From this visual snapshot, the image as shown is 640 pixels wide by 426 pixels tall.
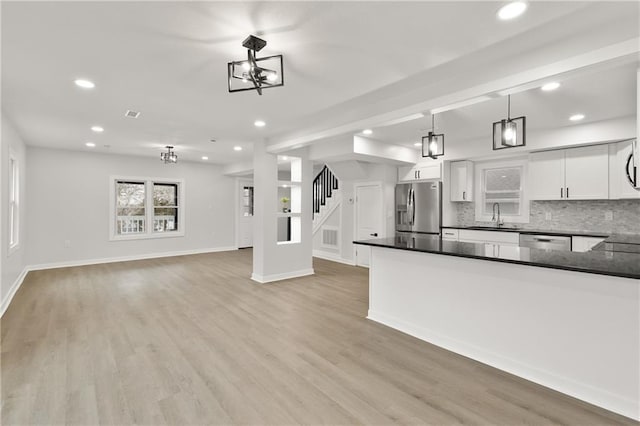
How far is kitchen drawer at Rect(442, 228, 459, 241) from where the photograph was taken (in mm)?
5918

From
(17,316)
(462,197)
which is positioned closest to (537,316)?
(462,197)

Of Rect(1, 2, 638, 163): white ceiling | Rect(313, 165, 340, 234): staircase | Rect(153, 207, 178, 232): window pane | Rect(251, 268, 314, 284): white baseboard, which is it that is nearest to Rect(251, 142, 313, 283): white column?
Rect(251, 268, 314, 284): white baseboard

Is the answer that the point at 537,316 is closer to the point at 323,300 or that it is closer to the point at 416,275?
the point at 416,275

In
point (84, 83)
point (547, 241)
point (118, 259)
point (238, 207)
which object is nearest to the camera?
point (84, 83)

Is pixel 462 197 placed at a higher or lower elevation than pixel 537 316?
higher

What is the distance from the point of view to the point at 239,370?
2.55 metres

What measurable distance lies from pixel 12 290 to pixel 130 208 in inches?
133

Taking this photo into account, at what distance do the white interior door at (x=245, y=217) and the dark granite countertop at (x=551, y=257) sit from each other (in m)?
7.06

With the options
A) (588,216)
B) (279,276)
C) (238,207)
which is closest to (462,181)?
(588,216)

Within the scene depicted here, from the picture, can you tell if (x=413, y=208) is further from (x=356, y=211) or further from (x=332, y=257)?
(x=332, y=257)

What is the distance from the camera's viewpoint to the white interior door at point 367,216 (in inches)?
267

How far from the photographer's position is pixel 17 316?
3.79 meters

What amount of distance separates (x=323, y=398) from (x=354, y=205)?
5397 mm

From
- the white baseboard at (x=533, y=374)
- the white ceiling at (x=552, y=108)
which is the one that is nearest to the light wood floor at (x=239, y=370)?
the white baseboard at (x=533, y=374)
